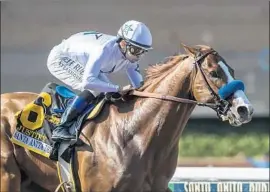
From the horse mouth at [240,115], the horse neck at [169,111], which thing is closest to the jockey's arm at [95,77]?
the horse neck at [169,111]

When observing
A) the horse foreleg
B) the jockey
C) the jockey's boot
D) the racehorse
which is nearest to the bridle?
the racehorse

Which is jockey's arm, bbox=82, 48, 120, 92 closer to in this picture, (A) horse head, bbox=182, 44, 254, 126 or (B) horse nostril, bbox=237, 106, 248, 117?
(A) horse head, bbox=182, 44, 254, 126

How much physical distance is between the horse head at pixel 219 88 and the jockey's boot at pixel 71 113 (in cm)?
64

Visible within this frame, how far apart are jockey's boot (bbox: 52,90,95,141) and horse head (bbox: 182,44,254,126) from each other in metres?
0.64

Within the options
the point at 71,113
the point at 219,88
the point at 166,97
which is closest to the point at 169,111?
the point at 166,97

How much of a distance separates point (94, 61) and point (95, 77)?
0.29 feet

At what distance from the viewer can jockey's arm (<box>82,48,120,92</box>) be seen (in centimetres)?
386

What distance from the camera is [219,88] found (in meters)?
3.72

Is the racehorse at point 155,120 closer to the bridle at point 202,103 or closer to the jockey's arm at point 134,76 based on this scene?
the bridle at point 202,103

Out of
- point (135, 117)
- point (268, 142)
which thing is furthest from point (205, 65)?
point (268, 142)

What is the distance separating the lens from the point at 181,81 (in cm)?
386

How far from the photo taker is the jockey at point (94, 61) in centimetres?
388

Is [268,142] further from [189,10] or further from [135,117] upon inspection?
[135,117]

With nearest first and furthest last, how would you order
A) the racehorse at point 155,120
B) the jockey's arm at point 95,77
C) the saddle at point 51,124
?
1. the racehorse at point 155,120
2. the jockey's arm at point 95,77
3. the saddle at point 51,124
